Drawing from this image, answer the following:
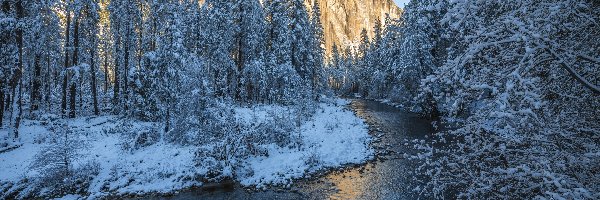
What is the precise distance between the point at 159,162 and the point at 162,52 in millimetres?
6496

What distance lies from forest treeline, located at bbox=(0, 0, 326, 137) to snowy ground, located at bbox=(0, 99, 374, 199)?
2.89 m

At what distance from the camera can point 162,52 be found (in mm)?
17750

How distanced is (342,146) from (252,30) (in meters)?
17.8

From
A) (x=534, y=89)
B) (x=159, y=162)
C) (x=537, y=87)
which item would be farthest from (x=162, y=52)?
(x=534, y=89)

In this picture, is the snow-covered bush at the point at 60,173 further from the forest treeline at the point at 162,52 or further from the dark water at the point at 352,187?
the forest treeline at the point at 162,52

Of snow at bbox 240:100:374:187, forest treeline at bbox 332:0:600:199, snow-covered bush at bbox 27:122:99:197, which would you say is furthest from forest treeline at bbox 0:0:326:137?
forest treeline at bbox 332:0:600:199

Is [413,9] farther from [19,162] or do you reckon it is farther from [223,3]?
[19,162]

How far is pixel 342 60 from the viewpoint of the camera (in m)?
97.9

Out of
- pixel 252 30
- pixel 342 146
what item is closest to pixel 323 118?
pixel 342 146

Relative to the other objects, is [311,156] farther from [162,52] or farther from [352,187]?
[162,52]

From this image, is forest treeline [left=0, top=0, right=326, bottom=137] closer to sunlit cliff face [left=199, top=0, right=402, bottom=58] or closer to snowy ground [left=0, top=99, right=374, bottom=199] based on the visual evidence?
snowy ground [left=0, top=99, right=374, bottom=199]

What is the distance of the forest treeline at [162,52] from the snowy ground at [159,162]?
9.50ft

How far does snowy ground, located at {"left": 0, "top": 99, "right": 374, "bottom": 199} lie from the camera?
12.2m

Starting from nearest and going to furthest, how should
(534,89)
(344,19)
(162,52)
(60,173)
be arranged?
(534,89) → (60,173) → (162,52) → (344,19)
